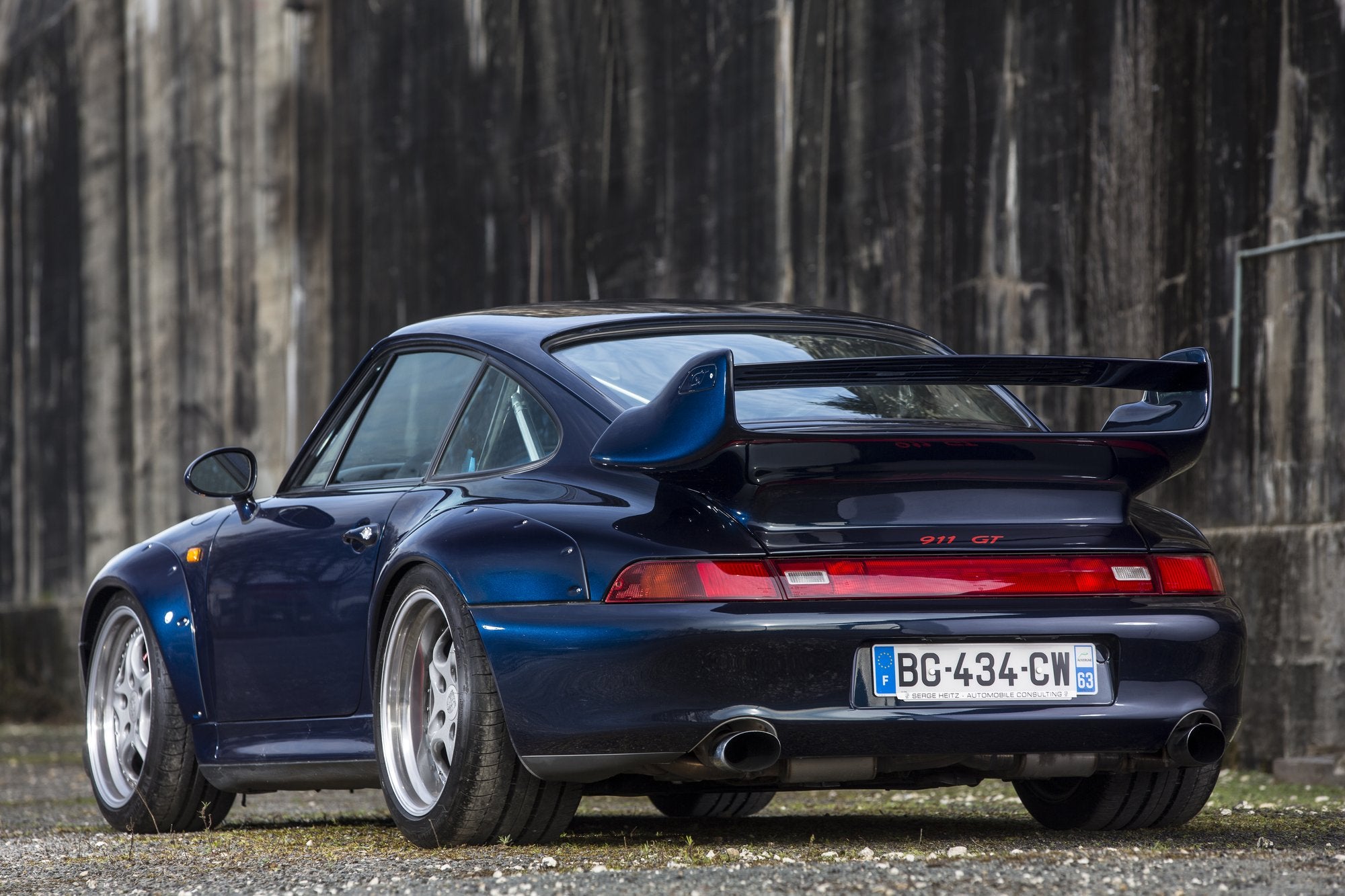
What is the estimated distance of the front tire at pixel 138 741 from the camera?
6160mm

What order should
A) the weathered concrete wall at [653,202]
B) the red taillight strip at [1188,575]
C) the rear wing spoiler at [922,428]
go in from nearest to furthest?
the rear wing spoiler at [922,428], the red taillight strip at [1188,575], the weathered concrete wall at [653,202]

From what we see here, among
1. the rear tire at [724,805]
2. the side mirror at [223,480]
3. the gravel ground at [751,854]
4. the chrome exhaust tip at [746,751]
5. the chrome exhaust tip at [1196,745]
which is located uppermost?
the side mirror at [223,480]

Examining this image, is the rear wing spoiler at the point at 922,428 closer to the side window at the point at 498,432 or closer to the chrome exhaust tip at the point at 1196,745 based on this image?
the side window at the point at 498,432

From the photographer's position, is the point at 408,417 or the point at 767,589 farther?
the point at 408,417

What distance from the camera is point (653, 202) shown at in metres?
11.8

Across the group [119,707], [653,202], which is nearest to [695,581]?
[119,707]

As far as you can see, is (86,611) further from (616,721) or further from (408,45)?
(408,45)

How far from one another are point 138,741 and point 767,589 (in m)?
2.77

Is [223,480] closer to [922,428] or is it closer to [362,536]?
[362,536]

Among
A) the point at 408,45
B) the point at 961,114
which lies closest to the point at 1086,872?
the point at 961,114

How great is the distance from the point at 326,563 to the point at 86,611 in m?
1.58

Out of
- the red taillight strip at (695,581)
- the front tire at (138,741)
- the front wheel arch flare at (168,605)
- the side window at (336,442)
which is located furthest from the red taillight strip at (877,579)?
the front tire at (138,741)

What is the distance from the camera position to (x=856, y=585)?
14.7 feet

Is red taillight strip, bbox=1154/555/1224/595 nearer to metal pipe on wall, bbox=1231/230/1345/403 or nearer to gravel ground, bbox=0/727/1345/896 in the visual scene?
gravel ground, bbox=0/727/1345/896
